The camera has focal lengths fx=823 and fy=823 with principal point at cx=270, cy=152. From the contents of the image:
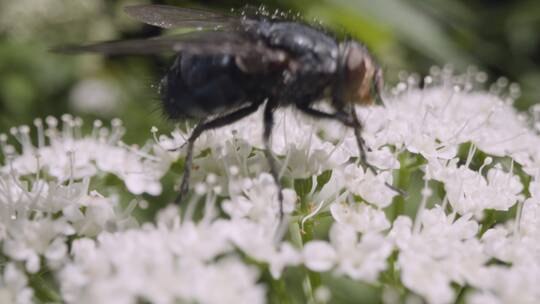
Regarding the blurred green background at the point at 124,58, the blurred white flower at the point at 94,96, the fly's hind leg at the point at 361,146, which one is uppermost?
the fly's hind leg at the point at 361,146

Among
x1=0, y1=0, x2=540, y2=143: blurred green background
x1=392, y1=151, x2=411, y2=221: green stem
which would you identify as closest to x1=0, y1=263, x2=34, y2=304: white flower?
x1=392, y1=151, x2=411, y2=221: green stem

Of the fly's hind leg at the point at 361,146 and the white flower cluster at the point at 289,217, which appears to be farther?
the fly's hind leg at the point at 361,146

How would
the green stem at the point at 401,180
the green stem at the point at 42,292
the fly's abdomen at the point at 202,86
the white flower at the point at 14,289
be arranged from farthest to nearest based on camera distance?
the green stem at the point at 401,180 < the fly's abdomen at the point at 202,86 < the green stem at the point at 42,292 < the white flower at the point at 14,289

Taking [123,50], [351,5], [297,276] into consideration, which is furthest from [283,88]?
[351,5]

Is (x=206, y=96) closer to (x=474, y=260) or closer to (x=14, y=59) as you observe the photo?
(x=474, y=260)

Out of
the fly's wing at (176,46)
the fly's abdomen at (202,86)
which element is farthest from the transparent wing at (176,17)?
the fly's wing at (176,46)

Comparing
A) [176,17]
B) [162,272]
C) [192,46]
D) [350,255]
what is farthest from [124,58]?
[162,272]

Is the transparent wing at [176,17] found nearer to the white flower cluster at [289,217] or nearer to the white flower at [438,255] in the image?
the white flower cluster at [289,217]
